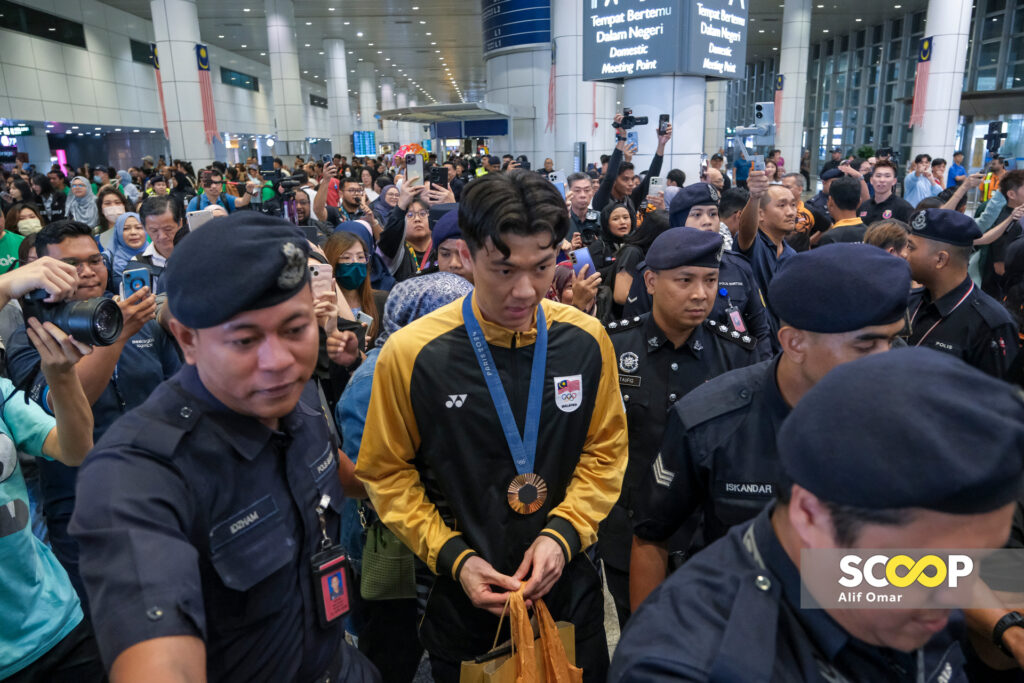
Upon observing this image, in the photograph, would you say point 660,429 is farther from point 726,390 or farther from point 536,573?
point 536,573

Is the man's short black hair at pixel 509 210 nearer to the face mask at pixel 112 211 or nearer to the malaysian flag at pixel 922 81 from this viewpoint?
the face mask at pixel 112 211

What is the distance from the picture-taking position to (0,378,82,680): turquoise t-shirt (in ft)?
5.96

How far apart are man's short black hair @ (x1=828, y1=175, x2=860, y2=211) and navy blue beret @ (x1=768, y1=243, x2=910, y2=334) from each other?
184 inches

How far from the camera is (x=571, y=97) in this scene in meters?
20.0

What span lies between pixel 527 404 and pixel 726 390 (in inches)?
23.7

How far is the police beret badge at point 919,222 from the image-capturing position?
3398mm

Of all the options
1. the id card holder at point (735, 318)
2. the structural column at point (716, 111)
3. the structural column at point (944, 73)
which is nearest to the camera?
the id card holder at point (735, 318)

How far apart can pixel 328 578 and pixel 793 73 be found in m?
26.5

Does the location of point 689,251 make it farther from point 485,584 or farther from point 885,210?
point 885,210

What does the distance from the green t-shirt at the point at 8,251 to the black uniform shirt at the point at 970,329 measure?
6.50 m

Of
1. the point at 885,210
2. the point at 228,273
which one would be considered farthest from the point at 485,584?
the point at 885,210

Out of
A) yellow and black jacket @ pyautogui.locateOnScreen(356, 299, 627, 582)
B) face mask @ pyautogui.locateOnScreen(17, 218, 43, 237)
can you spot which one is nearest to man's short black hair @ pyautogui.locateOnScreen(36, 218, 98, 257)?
yellow and black jacket @ pyautogui.locateOnScreen(356, 299, 627, 582)

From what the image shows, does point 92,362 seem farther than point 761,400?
Yes

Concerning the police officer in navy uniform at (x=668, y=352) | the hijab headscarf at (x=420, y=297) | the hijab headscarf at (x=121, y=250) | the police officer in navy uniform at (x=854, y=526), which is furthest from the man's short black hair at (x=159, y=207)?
the police officer in navy uniform at (x=854, y=526)
